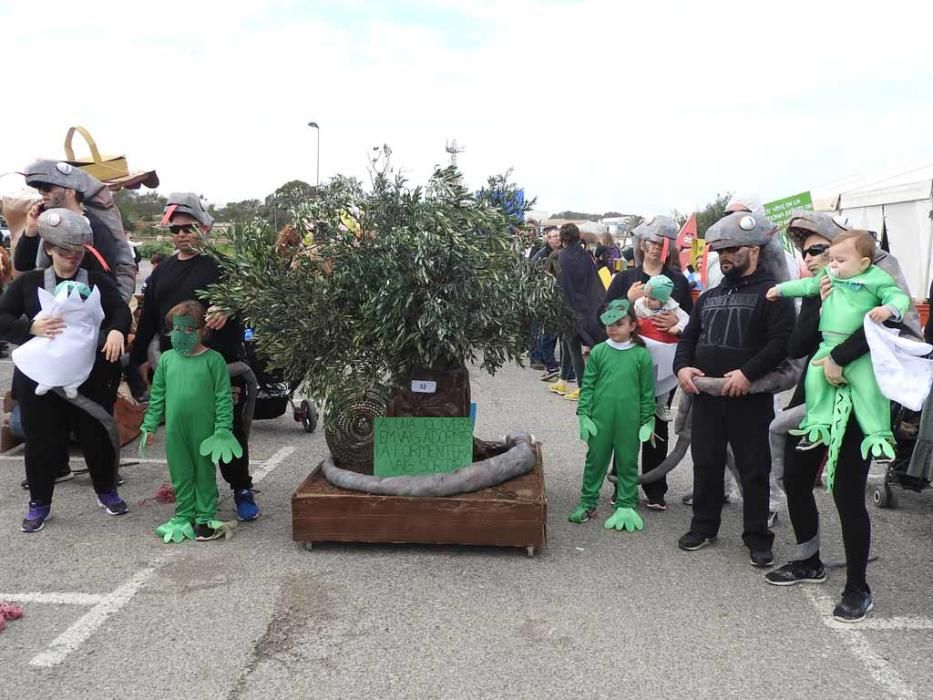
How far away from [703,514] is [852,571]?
36.4 inches

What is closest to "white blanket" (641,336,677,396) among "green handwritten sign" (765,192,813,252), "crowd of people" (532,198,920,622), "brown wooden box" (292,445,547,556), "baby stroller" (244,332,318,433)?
"crowd of people" (532,198,920,622)

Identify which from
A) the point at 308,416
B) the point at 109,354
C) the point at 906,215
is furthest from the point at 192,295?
the point at 906,215

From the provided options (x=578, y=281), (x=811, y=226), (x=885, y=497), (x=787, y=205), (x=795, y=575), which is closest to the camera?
(x=795, y=575)

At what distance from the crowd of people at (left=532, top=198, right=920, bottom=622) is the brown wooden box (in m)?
0.70

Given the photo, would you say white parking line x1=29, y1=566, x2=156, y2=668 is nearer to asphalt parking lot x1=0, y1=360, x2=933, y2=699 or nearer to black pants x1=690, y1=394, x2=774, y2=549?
asphalt parking lot x1=0, y1=360, x2=933, y2=699

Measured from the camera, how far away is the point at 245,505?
190 inches

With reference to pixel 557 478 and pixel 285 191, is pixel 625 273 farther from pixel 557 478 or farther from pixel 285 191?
pixel 285 191

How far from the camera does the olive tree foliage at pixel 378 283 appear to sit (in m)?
4.06

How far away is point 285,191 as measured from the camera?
4.46 m

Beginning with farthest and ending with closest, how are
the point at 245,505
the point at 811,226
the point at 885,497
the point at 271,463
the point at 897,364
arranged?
1. the point at 271,463
2. the point at 885,497
3. the point at 245,505
4. the point at 811,226
5. the point at 897,364

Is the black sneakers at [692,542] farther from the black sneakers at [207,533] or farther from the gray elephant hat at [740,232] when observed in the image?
the black sneakers at [207,533]

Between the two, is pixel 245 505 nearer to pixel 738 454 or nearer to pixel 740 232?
pixel 738 454

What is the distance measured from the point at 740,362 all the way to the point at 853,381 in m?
0.72

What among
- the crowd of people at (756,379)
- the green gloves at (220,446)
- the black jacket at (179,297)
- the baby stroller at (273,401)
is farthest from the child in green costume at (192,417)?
the baby stroller at (273,401)
